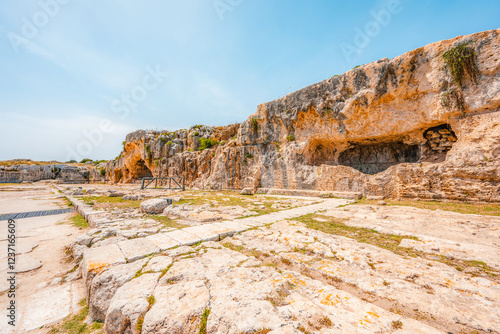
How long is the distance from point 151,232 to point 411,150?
17694 mm

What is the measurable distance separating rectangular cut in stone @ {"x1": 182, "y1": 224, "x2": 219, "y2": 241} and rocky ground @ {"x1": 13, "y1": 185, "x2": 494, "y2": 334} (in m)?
0.03

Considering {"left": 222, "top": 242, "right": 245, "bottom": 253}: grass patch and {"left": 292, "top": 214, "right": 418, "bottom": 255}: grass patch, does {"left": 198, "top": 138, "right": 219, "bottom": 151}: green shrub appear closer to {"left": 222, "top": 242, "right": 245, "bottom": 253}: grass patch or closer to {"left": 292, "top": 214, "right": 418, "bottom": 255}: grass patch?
{"left": 292, "top": 214, "right": 418, "bottom": 255}: grass patch

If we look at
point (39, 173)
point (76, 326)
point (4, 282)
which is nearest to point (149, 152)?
point (4, 282)

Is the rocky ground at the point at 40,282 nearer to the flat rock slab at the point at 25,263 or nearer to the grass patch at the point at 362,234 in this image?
the flat rock slab at the point at 25,263

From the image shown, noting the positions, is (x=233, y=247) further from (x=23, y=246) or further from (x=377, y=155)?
(x=377, y=155)

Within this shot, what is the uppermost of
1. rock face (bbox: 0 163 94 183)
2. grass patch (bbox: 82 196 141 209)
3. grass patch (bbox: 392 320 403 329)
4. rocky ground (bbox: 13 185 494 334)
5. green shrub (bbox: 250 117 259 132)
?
green shrub (bbox: 250 117 259 132)

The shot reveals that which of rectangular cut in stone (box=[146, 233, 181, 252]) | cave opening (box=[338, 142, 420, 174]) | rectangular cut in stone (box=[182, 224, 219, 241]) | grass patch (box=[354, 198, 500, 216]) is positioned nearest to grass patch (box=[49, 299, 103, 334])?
rectangular cut in stone (box=[146, 233, 181, 252])

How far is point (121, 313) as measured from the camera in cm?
175

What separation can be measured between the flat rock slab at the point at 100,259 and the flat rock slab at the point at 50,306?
26 centimetres

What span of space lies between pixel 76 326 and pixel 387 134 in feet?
50.5

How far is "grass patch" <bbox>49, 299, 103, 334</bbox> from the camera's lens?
1.92 m

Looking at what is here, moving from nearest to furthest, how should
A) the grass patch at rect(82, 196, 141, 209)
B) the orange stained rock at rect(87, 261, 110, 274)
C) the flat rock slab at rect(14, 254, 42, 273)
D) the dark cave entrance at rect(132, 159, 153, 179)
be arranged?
the orange stained rock at rect(87, 261, 110, 274)
the flat rock slab at rect(14, 254, 42, 273)
the grass patch at rect(82, 196, 141, 209)
the dark cave entrance at rect(132, 159, 153, 179)

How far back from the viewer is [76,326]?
1.98 m

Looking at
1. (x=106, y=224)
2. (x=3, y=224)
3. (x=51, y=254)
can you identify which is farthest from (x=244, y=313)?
(x=3, y=224)
